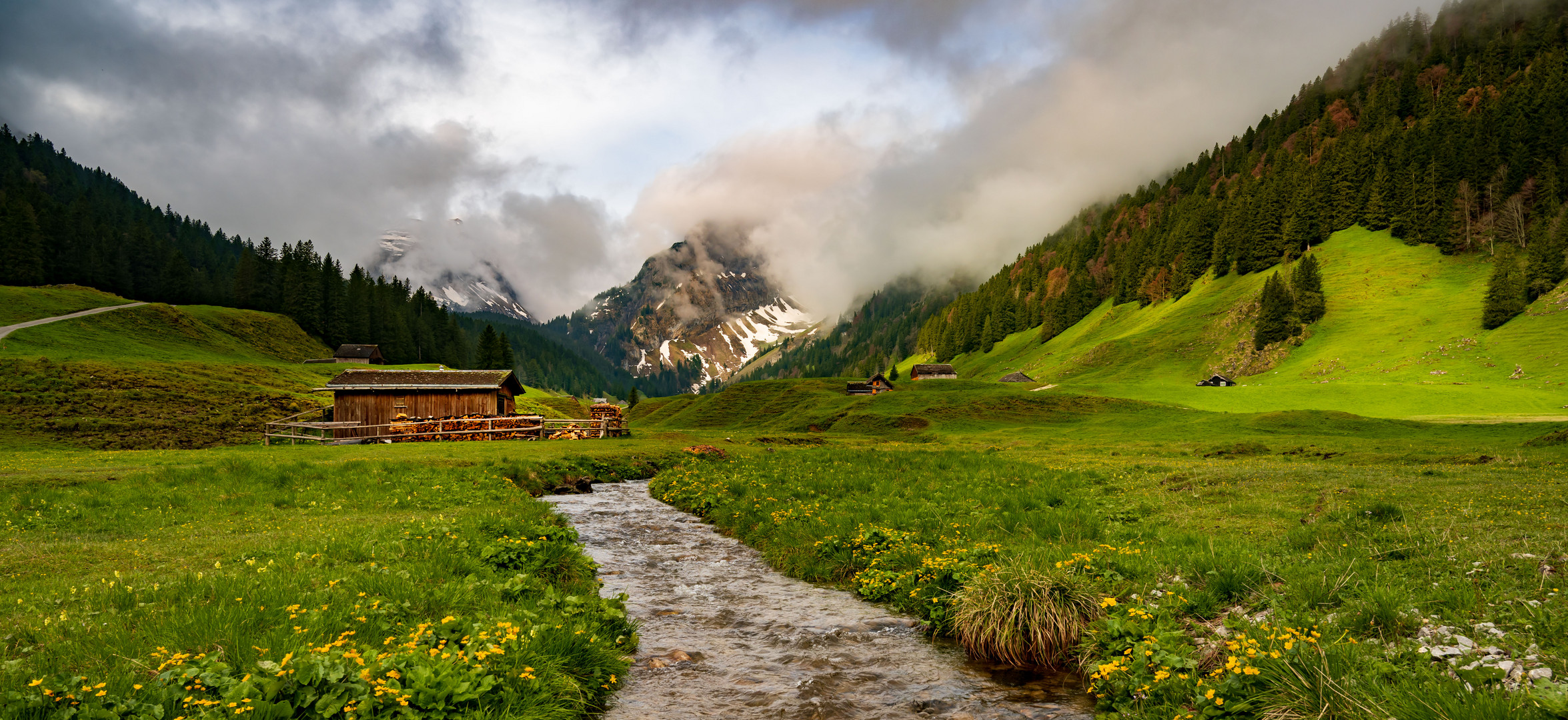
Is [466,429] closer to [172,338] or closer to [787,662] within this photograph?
[787,662]

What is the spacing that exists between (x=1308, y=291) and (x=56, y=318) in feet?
688

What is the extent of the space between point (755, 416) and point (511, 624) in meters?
110

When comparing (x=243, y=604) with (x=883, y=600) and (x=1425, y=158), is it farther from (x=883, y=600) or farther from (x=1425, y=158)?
(x=1425, y=158)

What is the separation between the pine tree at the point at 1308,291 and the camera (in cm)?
12719

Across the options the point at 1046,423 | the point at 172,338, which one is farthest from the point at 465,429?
the point at 172,338

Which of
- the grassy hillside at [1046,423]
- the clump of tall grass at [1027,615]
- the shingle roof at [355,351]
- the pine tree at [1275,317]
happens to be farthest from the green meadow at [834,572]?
the shingle roof at [355,351]

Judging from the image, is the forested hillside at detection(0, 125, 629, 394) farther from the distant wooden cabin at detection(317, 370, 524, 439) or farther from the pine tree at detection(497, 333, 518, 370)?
the distant wooden cabin at detection(317, 370, 524, 439)

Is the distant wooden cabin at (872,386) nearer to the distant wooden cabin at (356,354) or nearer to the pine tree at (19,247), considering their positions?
the distant wooden cabin at (356,354)

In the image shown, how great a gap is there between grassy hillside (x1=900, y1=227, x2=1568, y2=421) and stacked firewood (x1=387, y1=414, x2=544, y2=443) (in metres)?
83.4

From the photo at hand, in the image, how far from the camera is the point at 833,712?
961 centimetres

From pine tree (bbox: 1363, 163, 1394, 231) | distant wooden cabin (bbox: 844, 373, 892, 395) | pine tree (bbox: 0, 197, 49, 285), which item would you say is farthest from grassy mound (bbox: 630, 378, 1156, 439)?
pine tree (bbox: 0, 197, 49, 285)

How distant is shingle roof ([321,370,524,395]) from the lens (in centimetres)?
6316

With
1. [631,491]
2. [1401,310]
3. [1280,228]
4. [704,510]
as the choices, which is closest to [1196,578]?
[704,510]

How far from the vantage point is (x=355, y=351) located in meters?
135
